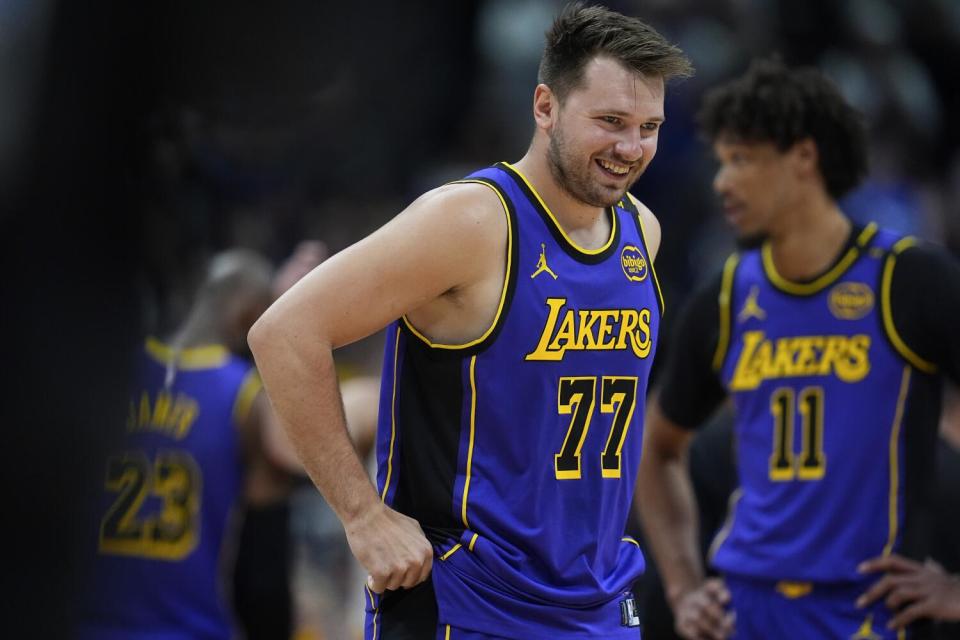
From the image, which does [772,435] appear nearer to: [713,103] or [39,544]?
[713,103]

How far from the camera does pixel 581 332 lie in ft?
11.8

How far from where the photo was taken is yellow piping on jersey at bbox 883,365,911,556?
4750 mm

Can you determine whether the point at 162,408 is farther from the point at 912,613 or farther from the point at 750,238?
the point at 912,613

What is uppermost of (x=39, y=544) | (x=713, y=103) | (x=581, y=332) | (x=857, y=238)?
(x=713, y=103)

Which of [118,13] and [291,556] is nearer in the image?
[118,13]

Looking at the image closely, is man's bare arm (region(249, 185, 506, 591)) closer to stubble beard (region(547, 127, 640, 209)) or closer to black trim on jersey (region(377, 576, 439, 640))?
black trim on jersey (region(377, 576, 439, 640))

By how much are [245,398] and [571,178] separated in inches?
98.5

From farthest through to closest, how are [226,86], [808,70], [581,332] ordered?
[808,70] → [581,332] → [226,86]

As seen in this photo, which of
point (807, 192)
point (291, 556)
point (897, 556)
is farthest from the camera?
point (291, 556)

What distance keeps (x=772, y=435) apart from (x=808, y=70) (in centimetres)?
161

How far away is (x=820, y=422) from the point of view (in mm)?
4871

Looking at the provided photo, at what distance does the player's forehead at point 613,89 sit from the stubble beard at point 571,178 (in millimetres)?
124

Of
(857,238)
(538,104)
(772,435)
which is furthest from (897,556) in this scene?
(538,104)

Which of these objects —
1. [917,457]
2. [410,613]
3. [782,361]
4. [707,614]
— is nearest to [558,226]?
[410,613]
